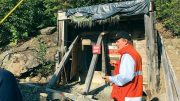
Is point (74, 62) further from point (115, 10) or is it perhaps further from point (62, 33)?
point (115, 10)

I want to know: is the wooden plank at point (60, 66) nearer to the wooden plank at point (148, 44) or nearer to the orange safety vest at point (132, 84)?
the wooden plank at point (148, 44)

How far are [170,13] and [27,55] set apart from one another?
6.67 m

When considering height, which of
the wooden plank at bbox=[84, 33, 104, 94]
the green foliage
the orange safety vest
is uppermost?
the green foliage

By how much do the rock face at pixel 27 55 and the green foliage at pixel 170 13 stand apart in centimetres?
523

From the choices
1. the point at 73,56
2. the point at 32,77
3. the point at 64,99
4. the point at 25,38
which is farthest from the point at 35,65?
the point at 64,99

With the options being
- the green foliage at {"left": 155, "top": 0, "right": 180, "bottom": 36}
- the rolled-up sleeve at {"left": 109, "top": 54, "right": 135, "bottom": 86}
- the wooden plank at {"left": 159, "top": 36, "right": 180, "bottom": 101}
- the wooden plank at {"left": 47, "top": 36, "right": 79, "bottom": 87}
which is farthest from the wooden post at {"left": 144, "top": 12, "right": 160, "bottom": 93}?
the rolled-up sleeve at {"left": 109, "top": 54, "right": 135, "bottom": 86}

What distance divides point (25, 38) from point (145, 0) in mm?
8207

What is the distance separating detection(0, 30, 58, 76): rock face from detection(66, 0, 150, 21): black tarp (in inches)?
127

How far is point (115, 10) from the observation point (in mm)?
12648

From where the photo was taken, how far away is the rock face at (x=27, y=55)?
15.6 meters

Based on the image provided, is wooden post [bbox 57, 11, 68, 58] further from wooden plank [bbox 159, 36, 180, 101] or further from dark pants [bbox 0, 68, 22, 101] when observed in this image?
dark pants [bbox 0, 68, 22, 101]

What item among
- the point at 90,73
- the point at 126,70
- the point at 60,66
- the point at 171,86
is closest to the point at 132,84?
the point at 126,70

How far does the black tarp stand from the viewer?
12.1 metres

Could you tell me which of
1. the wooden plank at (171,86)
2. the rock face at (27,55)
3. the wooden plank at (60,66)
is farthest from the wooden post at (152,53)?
the rock face at (27,55)
